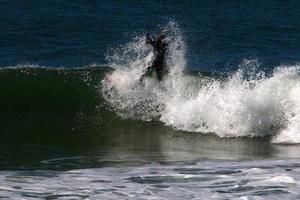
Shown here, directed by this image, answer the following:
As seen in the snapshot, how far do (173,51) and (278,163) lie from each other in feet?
26.9

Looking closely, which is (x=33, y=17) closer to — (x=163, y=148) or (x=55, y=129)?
(x=55, y=129)

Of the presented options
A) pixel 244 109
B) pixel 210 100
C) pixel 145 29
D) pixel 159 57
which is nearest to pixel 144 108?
pixel 159 57

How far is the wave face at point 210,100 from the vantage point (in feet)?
52.5

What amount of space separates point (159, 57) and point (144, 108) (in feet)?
4.05

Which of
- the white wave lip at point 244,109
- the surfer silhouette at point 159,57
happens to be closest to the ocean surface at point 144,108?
the white wave lip at point 244,109

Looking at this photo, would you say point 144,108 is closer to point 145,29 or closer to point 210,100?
point 210,100

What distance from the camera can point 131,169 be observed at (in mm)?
11547

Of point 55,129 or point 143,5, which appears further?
point 143,5

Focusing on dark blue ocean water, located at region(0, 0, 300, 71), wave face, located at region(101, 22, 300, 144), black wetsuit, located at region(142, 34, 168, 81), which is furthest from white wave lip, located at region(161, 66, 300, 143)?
dark blue ocean water, located at region(0, 0, 300, 71)

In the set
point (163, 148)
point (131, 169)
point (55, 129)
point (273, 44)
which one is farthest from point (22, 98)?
point (273, 44)

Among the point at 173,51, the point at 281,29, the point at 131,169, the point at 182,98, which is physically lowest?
the point at 131,169

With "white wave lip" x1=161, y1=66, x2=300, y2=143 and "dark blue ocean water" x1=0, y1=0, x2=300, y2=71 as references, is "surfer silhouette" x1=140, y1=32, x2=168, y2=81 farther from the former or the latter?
"dark blue ocean water" x1=0, y1=0, x2=300, y2=71

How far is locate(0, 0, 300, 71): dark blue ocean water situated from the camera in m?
24.9

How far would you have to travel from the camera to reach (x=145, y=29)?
29031 mm
